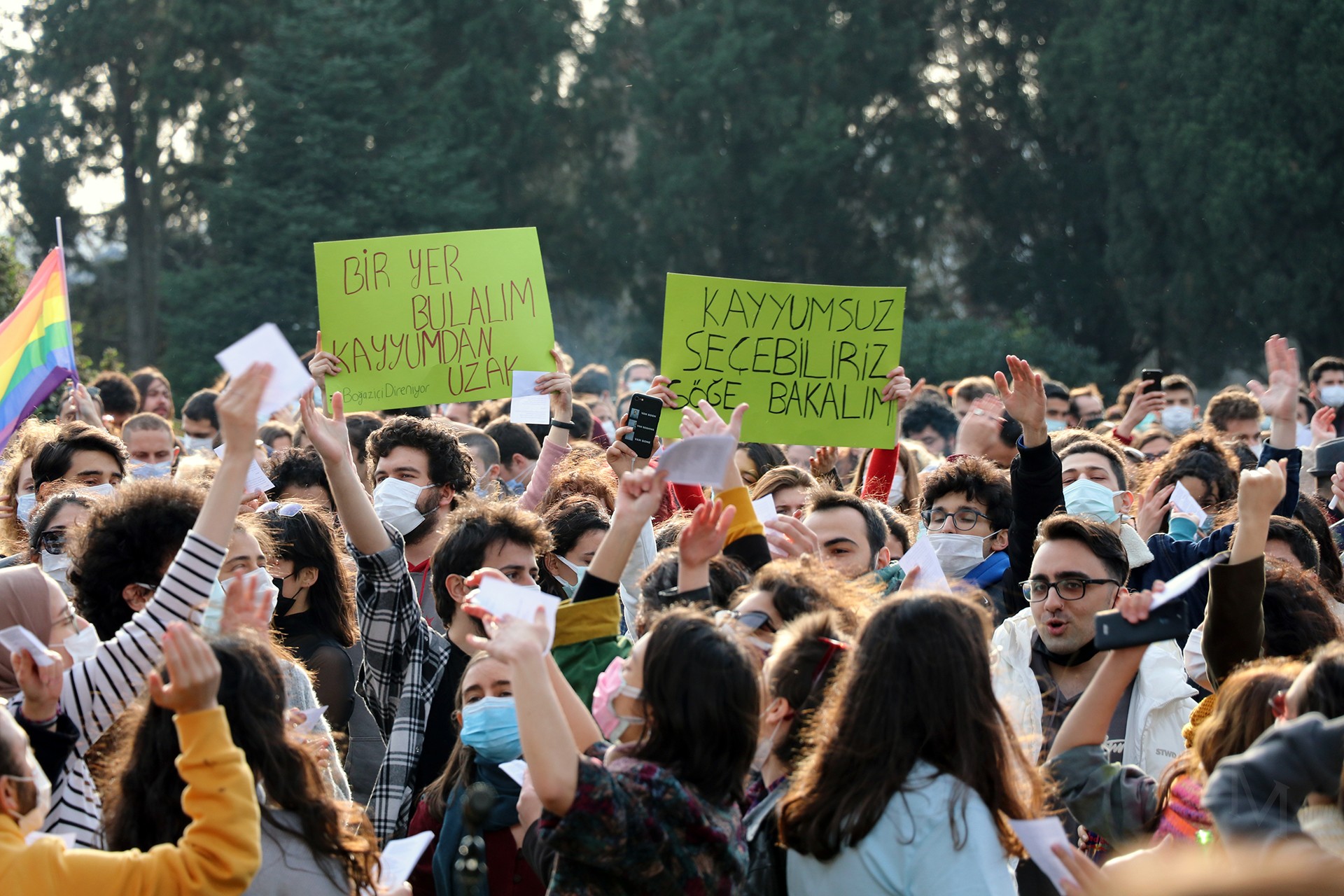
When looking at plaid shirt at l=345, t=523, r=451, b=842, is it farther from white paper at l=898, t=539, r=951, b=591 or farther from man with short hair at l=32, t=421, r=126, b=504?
man with short hair at l=32, t=421, r=126, b=504

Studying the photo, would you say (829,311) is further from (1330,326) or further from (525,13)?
(525,13)

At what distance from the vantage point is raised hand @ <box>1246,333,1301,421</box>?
5.70 metres

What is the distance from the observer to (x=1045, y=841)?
2438mm

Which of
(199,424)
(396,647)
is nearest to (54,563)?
(396,647)

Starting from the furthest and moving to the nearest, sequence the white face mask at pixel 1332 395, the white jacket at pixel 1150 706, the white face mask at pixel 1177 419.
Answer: the white face mask at pixel 1177 419 < the white face mask at pixel 1332 395 < the white jacket at pixel 1150 706

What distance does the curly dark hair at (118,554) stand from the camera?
11.1ft

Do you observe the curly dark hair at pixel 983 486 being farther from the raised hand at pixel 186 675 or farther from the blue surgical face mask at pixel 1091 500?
the raised hand at pixel 186 675

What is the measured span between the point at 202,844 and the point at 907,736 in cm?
128

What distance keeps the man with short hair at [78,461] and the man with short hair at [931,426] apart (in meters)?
5.85

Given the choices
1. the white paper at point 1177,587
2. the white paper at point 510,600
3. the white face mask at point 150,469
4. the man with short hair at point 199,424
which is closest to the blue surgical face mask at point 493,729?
the white paper at point 510,600

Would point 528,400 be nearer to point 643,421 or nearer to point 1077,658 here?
point 643,421

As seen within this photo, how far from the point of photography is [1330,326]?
87.8ft

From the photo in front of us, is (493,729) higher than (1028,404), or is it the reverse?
(1028,404)

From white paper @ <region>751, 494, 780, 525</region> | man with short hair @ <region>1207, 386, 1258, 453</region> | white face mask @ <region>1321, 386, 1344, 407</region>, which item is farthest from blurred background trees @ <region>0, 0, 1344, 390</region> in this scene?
white paper @ <region>751, 494, 780, 525</region>
